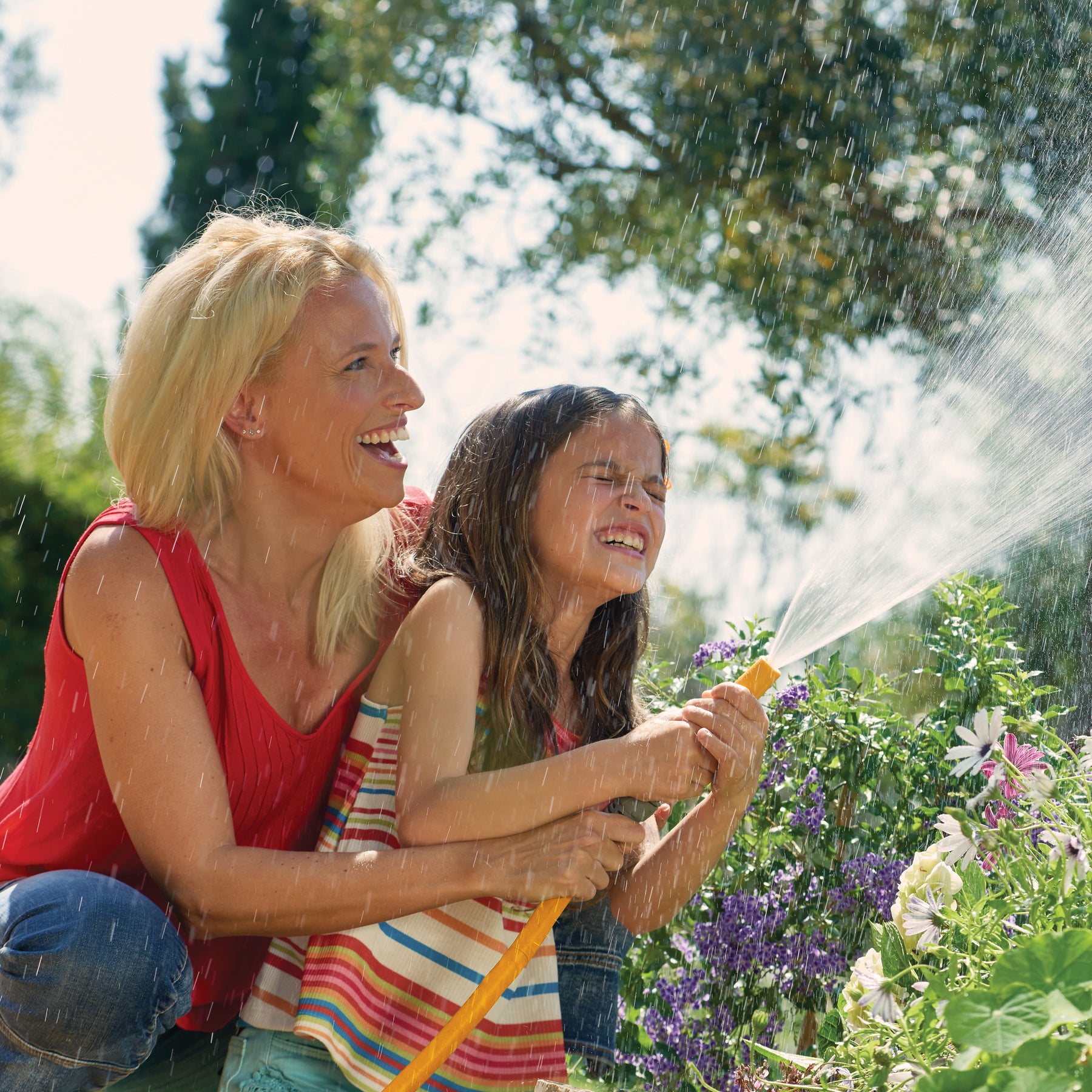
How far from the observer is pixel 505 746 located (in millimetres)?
2068

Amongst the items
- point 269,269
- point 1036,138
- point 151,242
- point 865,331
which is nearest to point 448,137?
point 865,331

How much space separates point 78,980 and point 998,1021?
1.33m

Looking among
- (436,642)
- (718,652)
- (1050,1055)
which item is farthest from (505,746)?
(1050,1055)

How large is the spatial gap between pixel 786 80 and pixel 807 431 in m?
1.93

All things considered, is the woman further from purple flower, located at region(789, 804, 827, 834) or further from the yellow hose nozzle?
purple flower, located at region(789, 804, 827, 834)

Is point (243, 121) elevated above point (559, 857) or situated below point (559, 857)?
above

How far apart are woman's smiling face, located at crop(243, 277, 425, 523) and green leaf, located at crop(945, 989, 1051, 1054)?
→ 1395 mm

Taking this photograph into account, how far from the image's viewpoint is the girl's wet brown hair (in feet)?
6.75

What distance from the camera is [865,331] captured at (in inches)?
221

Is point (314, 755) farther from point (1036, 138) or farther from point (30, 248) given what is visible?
point (30, 248)

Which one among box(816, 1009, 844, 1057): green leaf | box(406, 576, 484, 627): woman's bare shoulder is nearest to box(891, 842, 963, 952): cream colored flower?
box(816, 1009, 844, 1057): green leaf

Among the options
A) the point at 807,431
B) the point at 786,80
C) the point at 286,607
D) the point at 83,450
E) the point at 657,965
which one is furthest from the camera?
the point at 83,450

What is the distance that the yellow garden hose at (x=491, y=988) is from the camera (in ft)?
5.44

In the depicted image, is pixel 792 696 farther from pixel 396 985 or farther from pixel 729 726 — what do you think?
pixel 396 985
